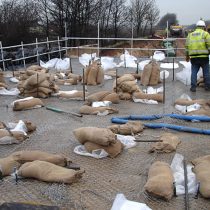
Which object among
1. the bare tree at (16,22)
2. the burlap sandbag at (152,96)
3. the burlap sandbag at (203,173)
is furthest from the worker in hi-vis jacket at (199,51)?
the bare tree at (16,22)

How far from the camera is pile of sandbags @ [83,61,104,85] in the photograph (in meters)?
8.96

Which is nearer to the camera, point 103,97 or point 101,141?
point 101,141

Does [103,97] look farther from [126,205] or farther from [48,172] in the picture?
[126,205]

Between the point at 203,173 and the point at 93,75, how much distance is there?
223 inches

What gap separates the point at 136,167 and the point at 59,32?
76.5 ft

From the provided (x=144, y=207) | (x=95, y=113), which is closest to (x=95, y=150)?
(x=144, y=207)

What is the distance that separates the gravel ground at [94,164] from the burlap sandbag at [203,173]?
0.08 meters

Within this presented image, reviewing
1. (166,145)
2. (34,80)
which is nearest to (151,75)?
(34,80)

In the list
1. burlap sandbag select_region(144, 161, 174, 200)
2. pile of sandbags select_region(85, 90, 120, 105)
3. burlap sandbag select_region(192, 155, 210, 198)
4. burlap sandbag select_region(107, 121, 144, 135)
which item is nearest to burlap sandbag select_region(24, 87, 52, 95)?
pile of sandbags select_region(85, 90, 120, 105)

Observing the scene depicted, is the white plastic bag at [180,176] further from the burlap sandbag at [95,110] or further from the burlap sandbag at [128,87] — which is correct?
the burlap sandbag at [128,87]

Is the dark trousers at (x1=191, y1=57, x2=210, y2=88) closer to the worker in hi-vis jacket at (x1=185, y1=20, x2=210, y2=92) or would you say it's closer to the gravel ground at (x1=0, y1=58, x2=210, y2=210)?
the worker in hi-vis jacket at (x1=185, y1=20, x2=210, y2=92)

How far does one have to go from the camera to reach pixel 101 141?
168 inches

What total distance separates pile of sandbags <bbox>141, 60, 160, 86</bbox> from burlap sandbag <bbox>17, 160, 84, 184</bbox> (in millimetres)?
5349

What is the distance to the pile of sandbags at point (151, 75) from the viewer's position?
346 inches
